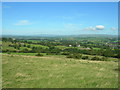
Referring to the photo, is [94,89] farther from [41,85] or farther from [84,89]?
[41,85]

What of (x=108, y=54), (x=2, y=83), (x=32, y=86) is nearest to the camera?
(x=32, y=86)

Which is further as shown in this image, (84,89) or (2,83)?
(2,83)

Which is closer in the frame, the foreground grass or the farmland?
the foreground grass

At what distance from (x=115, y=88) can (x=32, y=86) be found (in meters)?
4.92

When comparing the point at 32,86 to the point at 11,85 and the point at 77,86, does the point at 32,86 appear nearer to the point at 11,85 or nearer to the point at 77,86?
the point at 11,85

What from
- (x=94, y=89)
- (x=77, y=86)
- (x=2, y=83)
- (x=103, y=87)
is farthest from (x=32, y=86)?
(x=103, y=87)

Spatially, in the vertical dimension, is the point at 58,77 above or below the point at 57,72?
above

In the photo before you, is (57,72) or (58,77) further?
(57,72)

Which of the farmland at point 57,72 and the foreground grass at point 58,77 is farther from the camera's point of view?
the farmland at point 57,72

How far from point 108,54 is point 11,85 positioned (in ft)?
145

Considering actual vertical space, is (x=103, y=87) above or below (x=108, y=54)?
above

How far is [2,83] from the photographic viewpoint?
786 cm

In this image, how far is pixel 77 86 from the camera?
7332 mm

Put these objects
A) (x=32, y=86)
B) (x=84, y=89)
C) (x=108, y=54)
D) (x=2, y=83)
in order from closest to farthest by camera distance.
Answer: (x=84, y=89), (x=32, y=86), (x=2, y=83), (x=108, y=54)
